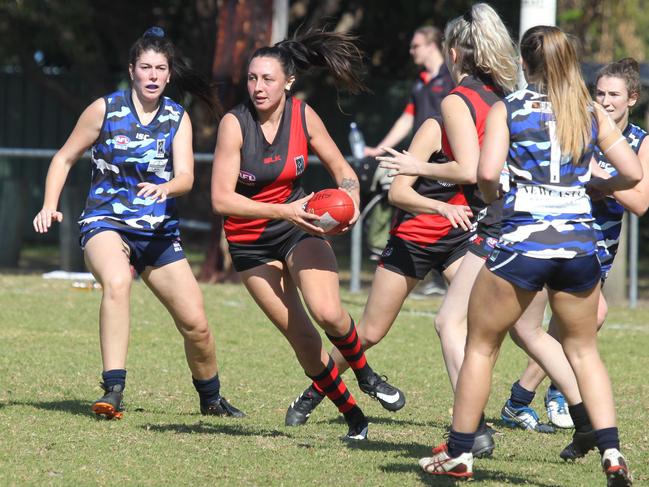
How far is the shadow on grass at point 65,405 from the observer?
7293 mm

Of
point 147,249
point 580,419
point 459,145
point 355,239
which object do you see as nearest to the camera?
point 580,419

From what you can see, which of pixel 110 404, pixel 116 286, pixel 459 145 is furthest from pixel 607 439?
pixel 116 286

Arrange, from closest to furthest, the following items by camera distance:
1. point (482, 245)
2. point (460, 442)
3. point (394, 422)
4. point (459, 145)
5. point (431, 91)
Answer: point (460, 442) → point (459, 145) → point (482, 245) → point (394, 422) → point (431, 91)

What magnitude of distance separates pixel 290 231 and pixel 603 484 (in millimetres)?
2118

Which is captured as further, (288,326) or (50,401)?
(50,401)

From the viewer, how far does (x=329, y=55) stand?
6.97 m

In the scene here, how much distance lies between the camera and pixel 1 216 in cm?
1678

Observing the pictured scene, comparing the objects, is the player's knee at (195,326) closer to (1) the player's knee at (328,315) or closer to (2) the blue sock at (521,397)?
(1) the player's knee at (328,315)

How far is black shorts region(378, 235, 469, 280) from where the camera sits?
688 centimetres

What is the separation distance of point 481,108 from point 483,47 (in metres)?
0.32

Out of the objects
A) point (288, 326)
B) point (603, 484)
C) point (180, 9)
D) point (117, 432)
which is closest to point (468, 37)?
point (288, 326)

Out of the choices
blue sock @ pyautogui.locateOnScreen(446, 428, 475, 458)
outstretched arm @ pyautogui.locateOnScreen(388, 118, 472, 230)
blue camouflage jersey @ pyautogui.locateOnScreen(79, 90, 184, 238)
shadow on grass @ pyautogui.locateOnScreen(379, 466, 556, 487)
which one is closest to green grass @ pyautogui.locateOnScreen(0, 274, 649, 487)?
shadow on grass @ pyautogui.locateOnScreen(379, 466, 556, 487)

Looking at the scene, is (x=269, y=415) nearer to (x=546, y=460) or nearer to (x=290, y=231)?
(x=290, y=231)

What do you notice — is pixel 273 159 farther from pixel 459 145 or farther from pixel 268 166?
pixel 459 145
